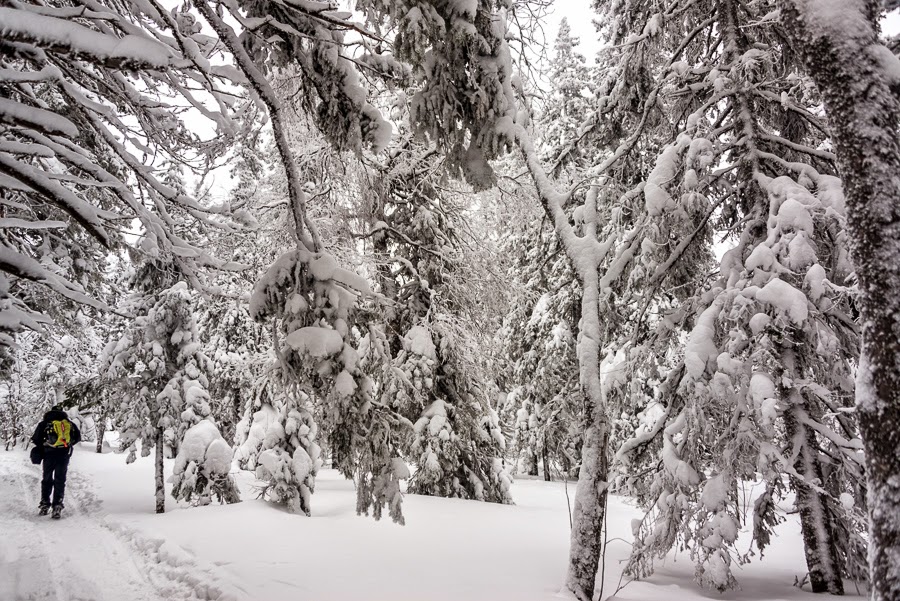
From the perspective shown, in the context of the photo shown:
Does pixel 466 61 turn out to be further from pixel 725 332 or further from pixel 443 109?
pixel 725 332

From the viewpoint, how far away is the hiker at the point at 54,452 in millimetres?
9844

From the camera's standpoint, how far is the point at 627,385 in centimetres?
691

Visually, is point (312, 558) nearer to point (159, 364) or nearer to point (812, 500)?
point (812, 500)

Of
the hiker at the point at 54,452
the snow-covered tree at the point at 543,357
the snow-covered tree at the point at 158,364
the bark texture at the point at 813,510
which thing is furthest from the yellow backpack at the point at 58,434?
the bark texture at the point at 813,510

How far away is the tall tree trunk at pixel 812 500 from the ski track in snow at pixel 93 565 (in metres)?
5.63

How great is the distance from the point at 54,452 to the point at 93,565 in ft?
15.8

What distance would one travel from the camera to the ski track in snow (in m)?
5.29

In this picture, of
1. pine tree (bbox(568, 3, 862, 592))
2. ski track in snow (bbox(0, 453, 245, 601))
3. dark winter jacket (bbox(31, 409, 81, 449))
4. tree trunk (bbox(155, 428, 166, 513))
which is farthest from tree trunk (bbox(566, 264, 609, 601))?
dark winter jacket (bbox(31, 409, 81, 449))

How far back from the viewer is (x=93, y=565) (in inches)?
251

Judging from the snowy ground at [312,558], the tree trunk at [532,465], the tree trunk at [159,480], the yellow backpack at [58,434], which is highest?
the yellow backpack at [58,434]

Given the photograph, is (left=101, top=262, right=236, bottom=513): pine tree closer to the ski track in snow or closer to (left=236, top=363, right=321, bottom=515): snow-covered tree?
(left=236, top=363, right=321, bottom=515): snow-covered tree

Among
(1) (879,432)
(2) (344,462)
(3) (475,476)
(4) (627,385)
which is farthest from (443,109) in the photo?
(3) (475,476)

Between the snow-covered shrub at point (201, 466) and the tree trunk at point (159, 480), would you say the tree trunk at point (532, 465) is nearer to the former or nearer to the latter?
the snow-covered shrub at point (201, 466)

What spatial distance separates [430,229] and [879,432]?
1025 cm
